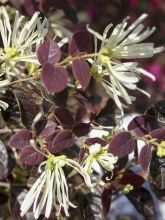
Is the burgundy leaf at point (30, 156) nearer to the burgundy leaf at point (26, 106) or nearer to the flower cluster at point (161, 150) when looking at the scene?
the burgundy leaf at point (26, 106)

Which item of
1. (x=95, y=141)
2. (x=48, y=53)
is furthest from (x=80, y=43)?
(x=95, y=141)

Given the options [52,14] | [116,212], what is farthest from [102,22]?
[116,212]

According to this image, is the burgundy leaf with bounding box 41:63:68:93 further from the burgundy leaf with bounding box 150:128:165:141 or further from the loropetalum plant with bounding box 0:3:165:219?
the burgundy leaf with bounding box 150:128:165:141

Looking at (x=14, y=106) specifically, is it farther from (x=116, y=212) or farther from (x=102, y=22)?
(x=102, y=22)

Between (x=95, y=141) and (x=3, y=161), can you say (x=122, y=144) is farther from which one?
(x=3, y=161)

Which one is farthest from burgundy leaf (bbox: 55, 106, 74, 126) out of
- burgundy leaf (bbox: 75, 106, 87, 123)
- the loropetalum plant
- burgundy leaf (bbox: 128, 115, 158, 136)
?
burgundy leaf (bbox: 75, 106, 87, 123)

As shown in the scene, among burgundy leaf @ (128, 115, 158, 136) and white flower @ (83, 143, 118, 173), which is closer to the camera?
white flower @ (83, 143, 118, 173)
